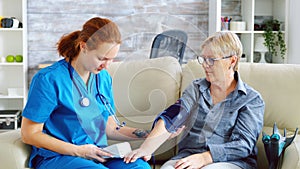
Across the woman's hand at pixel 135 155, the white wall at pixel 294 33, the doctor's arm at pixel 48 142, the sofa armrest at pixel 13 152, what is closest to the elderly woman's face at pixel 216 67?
the woman's hand at pixel 135 155

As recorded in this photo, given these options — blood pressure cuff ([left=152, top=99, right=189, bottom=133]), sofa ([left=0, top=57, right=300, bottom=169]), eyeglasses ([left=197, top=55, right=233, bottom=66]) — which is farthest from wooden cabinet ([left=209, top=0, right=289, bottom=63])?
blood pressure cuff ([left=152, top=99, right=189, bottom=133])

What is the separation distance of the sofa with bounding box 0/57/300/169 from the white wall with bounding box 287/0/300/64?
7.15 ft

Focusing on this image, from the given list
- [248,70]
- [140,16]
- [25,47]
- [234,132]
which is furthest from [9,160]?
[25,47]

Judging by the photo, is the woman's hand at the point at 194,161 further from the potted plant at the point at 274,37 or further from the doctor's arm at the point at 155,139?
the potted plant at the point at 274,37

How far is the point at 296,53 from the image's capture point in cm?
439

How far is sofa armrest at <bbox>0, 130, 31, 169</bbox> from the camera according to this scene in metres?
1.81

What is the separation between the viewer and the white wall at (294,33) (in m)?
4.37

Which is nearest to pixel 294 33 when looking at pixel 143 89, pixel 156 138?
pixel 156 138

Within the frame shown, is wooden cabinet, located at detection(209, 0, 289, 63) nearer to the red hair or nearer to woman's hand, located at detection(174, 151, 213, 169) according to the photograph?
woman's hand, located at detection(174, 151, 213, 169)

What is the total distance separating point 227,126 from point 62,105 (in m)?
0.69

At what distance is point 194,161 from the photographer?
190cm

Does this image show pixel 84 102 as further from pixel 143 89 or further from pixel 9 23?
pixel 9 23

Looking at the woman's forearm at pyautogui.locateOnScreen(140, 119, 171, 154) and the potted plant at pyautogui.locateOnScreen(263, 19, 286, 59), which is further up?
the potted plant at pyautogui.locateOnScreen(263, 19, 286, 59)

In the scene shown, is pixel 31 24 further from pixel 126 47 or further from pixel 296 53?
pixel 126 47
